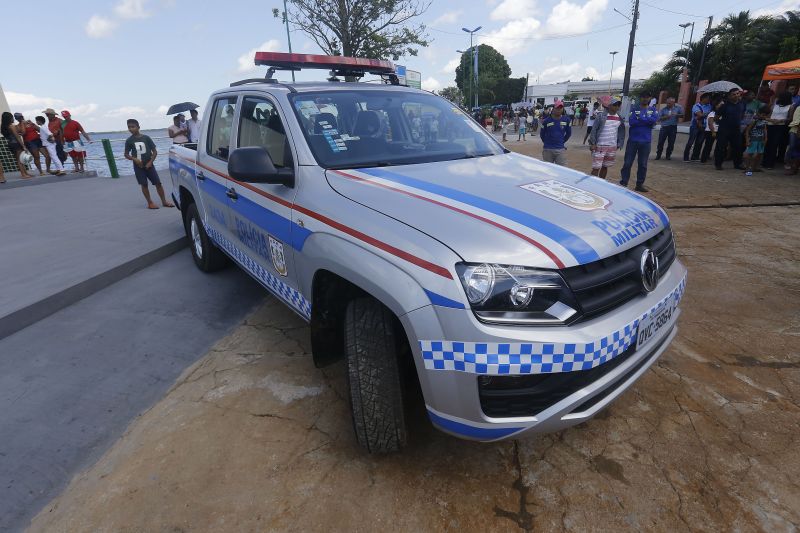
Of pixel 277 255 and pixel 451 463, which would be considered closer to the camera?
pixel 451 463

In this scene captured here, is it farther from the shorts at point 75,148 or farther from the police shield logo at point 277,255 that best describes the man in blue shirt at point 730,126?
the shorts at point 75,148

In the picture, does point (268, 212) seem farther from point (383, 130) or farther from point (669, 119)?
point (669, 119)

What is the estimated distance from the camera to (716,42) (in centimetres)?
3306

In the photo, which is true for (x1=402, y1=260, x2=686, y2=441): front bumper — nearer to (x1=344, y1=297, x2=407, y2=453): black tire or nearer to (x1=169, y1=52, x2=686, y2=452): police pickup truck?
(x1=169, y1=52, x2=686, y2=452): police pickup truck

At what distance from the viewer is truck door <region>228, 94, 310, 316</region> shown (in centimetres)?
235

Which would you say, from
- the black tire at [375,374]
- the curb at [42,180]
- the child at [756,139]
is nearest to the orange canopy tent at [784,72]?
the child at [756,139]

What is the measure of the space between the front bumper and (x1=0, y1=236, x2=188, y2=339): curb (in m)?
3.43

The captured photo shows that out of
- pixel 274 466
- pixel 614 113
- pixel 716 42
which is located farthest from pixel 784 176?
pixel 716 42

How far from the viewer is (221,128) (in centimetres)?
345

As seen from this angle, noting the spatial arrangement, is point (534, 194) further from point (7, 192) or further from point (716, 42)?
point (716, 42)

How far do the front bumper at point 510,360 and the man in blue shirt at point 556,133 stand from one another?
6.14 m

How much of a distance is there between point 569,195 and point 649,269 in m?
0.46

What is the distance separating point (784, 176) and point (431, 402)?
1058 cm

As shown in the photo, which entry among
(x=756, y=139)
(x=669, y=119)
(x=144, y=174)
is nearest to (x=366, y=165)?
(x=144, y=174)
